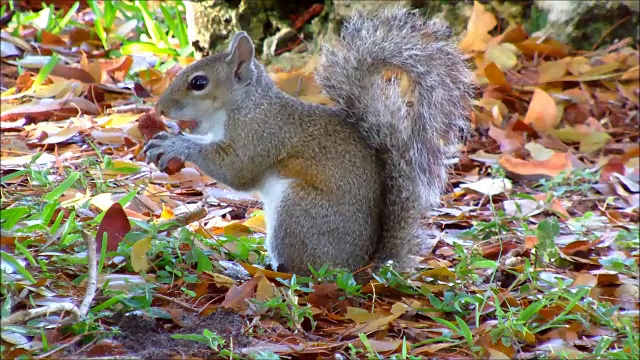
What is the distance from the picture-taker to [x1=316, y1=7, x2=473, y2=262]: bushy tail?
11.0 feet

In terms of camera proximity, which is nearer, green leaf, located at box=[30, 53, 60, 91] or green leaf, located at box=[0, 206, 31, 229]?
green leaf, located at box=[0, 206, 31, 229]

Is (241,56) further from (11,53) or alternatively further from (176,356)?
(11,53)

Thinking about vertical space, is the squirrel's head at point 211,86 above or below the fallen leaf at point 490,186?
above

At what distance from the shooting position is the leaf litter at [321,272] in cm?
272

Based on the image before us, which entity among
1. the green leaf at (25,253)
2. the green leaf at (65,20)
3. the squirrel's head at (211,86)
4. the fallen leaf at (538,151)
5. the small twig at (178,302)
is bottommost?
the fallen leaf at (538,151)

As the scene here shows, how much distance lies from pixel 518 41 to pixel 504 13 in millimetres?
257

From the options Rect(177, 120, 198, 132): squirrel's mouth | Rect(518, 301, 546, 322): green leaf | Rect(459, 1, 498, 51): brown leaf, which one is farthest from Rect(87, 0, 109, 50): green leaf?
Rect(518, 301, 546, 322): green leaf

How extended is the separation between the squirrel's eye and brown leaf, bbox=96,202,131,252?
2.07ft

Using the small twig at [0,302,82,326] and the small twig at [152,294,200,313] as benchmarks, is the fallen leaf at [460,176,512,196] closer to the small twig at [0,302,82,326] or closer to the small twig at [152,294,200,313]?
the small twig at [152,294,200,313]

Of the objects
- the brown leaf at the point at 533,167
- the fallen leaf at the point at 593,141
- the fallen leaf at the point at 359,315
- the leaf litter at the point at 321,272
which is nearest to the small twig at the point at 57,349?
the leaf litter at the point at 321,272

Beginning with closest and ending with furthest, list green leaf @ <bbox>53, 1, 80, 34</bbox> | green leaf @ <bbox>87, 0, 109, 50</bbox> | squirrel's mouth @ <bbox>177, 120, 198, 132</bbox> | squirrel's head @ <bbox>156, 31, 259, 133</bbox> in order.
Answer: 1. squirrel's head @ <bbox>156, 31, 259, 133</bbox>
2. squirrel's mouth @ <bbox>177, 120, 198, 132</bbox>
3. green leaf @ <bbox>87, 0, 109, 50</bbox>
4. green leaf @ <bbox>53, 1, 80, 34</bbox>

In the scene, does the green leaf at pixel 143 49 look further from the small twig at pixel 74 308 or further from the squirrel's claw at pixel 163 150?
the small twig at pixel 74 308

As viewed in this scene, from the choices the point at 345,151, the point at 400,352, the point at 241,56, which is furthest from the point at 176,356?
the point at 241,56

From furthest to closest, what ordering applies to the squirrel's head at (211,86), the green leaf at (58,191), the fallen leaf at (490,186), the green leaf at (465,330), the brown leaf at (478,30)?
the brown leaf at (478,30), the fallen leaf at (490,186), the squirrel's head at (211,86), the green leaf at (58,191), the green leaf at (465,330)
